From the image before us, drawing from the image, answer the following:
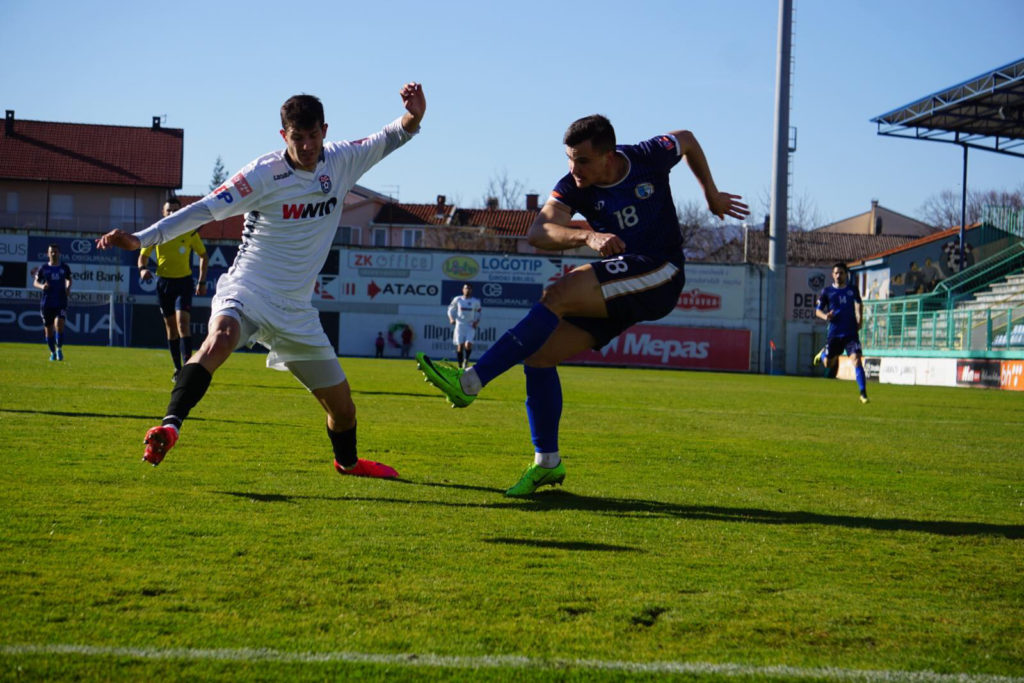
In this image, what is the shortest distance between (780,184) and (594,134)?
3911 centimetres

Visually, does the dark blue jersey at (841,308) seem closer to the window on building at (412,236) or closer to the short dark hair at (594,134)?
the short dark hair at (594,134)

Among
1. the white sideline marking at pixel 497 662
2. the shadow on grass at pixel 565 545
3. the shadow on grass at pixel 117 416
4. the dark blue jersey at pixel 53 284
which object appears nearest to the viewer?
the white sideline marking at pixel 497 662

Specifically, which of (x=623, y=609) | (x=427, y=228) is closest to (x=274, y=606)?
(x=623, y=609)

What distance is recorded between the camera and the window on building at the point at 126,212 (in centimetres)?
6688

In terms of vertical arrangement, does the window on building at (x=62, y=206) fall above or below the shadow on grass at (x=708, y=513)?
above

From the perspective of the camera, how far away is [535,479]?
19.7ft

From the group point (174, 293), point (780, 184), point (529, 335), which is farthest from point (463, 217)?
point (529, 335)

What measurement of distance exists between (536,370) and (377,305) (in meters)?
39.7

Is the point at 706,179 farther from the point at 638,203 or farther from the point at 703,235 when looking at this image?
the point at 703,235

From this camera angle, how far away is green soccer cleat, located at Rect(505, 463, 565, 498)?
590 centimetres

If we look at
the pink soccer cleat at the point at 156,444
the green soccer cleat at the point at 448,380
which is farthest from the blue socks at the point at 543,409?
the pink soccer cleat at the point at 156,444

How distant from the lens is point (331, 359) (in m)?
6.07

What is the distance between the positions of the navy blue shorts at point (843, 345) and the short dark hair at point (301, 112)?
48.3ft

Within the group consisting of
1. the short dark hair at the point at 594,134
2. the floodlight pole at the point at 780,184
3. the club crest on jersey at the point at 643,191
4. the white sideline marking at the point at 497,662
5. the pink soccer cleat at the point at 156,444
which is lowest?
the white sideline marking at the point at 497,662
